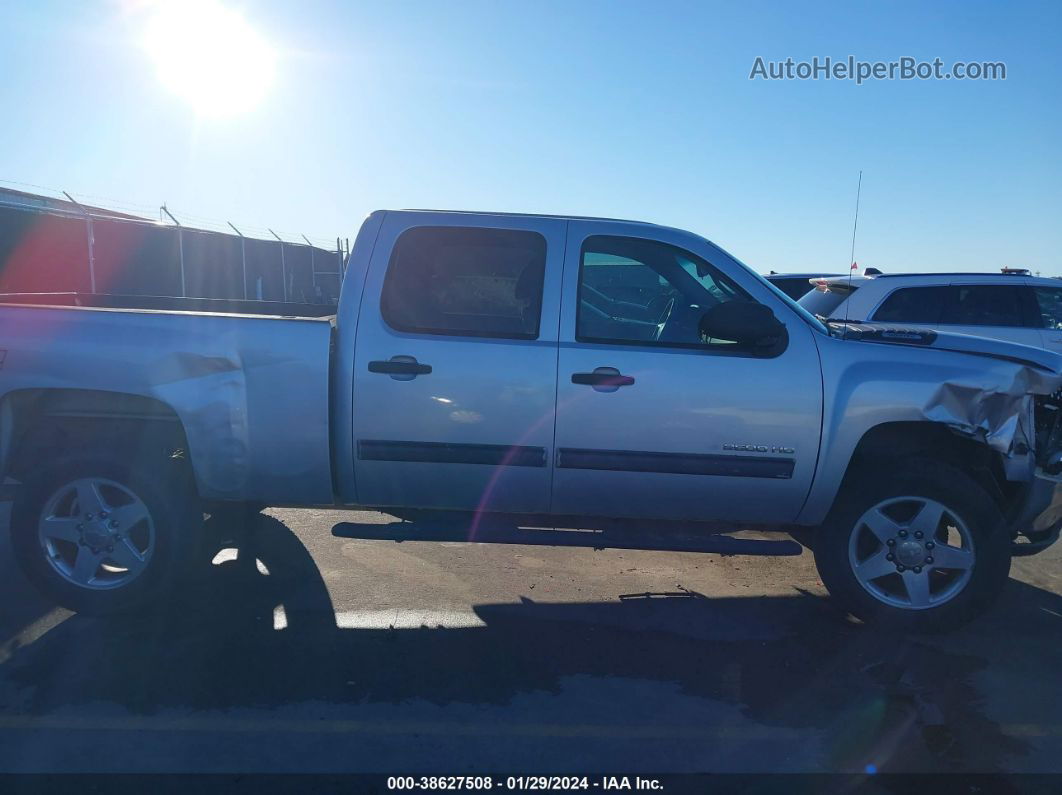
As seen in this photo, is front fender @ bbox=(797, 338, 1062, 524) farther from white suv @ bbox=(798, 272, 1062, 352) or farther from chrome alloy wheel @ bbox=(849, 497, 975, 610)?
white suv @ bbox=(798, 272, 1062, 352)

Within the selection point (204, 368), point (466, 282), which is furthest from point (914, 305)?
point (204, 368)

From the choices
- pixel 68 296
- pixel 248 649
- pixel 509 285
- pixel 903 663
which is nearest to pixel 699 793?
pixel 903 663

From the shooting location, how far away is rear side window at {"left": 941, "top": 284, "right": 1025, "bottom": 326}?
805 cm

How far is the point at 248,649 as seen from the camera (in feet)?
12.8

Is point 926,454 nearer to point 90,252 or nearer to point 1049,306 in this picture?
point 1049,306

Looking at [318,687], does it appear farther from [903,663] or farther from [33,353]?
[903,663]

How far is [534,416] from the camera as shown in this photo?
3.99 meters

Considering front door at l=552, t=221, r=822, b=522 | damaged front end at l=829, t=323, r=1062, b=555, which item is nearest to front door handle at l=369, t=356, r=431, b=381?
front door at l=552, t=221, r=822, b=522

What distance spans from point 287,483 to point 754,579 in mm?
2938

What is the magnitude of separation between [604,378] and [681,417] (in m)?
0.43

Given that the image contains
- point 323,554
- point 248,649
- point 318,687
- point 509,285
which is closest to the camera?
point 318,687

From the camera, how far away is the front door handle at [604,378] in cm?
398

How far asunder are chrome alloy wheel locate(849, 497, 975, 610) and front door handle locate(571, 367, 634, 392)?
1.44 metres

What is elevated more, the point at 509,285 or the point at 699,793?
the point at 509,285
